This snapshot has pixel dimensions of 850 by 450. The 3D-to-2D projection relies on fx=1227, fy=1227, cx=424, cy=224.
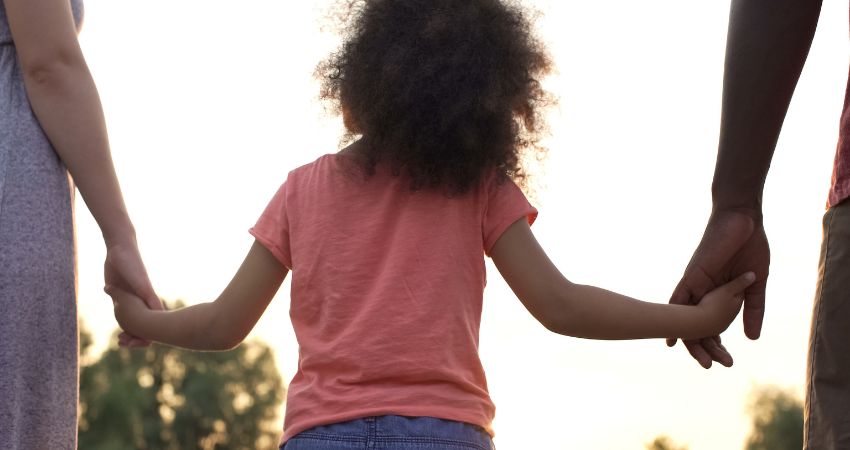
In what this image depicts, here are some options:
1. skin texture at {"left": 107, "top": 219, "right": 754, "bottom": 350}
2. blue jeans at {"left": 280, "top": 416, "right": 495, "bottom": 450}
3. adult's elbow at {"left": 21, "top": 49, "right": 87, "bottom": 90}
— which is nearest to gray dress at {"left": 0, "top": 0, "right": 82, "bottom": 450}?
adult's elbow at {"left": 21, "top": 49, "right": 87, "bottom": 90}

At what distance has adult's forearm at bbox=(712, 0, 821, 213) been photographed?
333 cm

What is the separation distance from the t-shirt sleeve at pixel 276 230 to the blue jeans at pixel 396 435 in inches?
19.7

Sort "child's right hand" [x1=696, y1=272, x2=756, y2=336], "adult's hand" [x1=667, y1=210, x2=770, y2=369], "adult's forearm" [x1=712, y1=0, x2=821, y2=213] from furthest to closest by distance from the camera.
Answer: "adult's hand" [x1=667, y1=210, x2=770, y2=369], "child's right hand" [x1=696, y1=272, x2=756, y2=336], "adult's forearm" [x1=712, y1=0, x2=821, y2=213]

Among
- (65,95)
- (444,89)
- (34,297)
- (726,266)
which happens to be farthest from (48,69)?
(726,266)

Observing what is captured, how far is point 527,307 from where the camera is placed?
3148mm

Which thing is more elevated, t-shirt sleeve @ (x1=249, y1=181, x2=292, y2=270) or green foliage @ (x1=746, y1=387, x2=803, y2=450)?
green foliage @ (x1=746, y1=387, x2=803, y2=450)

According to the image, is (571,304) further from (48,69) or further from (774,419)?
(774,419)

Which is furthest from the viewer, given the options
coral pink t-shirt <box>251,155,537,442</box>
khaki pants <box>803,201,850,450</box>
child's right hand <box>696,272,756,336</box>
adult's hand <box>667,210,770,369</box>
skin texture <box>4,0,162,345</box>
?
adult's hand <box>667,210,770,369</box>

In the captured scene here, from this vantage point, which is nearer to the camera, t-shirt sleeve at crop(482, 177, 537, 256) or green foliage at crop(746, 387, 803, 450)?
t-shirt sleeve at crop(482, 177, 537, 256)

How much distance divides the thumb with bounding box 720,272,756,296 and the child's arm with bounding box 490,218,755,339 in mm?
255

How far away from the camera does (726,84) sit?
3512mm

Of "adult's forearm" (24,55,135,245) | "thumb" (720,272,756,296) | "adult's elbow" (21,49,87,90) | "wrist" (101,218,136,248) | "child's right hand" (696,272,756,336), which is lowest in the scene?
"child's right hand" (696,272,756,336)

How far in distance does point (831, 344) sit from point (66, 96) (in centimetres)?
199

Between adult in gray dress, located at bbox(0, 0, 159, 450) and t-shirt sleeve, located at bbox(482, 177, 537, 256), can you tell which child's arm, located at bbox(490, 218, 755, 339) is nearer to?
t-shirt sleeve, located at bbox(482, 177, 537, 256)
